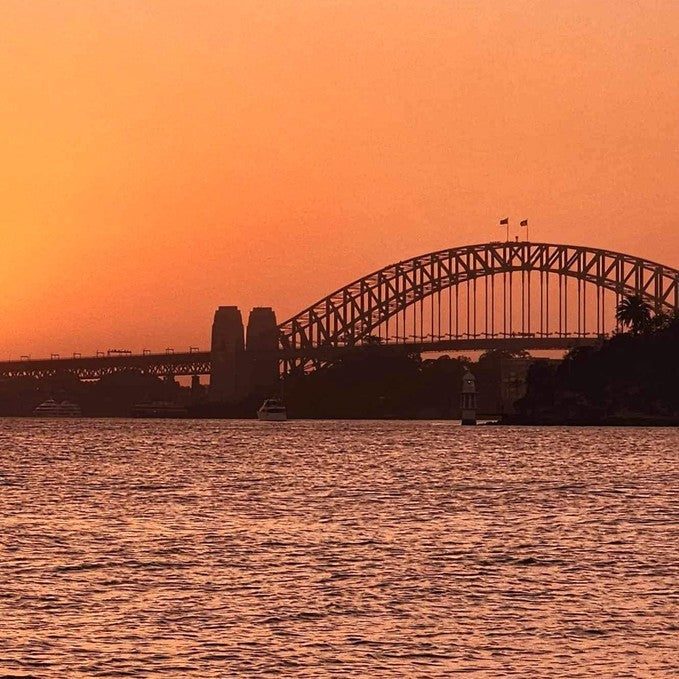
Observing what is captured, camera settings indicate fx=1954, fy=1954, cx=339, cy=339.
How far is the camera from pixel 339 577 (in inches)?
1706

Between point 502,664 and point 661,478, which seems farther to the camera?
point 661,478

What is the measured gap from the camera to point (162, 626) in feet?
116

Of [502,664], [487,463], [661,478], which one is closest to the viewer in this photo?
[502,664]

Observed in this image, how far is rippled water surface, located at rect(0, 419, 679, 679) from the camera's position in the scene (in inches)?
1271

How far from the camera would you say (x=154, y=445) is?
157625mm

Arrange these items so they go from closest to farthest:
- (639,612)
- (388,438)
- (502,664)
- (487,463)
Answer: (502,664) → (639,612) → (487,463) → (388,438)

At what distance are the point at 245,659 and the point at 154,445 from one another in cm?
12638

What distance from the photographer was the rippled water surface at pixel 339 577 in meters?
32.3

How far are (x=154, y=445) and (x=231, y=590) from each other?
386ft

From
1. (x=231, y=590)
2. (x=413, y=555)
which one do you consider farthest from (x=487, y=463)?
(x=231, y=590)

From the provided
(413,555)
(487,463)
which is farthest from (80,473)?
(413,555)

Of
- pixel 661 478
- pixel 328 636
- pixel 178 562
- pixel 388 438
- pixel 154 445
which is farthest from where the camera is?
pixel 388 438

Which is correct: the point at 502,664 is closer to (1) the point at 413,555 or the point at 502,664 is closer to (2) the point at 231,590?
(2) the point at 231,590

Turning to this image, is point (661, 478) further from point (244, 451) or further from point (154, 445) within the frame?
point (154, 445)
